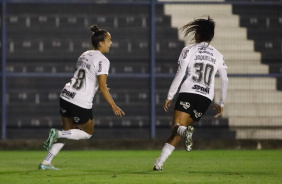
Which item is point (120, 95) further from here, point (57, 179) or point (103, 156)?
point (57, 179)

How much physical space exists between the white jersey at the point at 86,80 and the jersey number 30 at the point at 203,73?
113cm

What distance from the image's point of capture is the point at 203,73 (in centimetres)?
1125

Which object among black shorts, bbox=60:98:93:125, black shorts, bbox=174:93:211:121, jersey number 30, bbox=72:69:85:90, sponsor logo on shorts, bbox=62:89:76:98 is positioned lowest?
black shorts, bbox=60:98:93:125

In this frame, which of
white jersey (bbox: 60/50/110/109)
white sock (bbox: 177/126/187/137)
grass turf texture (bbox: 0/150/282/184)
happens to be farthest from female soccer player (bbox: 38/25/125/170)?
white sock (bbox: 177/126/187/137)

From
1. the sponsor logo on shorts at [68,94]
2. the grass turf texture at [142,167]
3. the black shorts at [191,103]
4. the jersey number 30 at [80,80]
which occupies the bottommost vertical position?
the grass turf texture at [142,167]

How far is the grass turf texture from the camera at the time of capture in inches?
400

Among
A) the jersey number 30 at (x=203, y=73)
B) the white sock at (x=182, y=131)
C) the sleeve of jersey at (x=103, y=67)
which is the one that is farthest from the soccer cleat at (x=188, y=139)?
the sleeve of jersey at (x=103, y=67)

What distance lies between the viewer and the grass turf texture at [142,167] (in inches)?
400

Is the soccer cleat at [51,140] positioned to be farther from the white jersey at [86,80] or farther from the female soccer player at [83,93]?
the white jersey at [86,80]

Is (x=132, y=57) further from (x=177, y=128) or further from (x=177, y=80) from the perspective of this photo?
(x=177, y=128)

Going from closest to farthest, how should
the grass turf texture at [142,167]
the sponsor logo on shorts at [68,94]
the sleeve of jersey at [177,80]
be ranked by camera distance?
1. the grass turf texture at [142,167]
2. the sleeve of jersey at [177,80]
3. the sponsor logo on shorts at [68,94]

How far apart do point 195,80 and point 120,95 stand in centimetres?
627

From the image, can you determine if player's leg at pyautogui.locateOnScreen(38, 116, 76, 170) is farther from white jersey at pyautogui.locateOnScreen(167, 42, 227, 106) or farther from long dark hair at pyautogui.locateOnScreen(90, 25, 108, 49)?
white jersey at pyautogui.locateOnScreen(167, 42, 227, 106)

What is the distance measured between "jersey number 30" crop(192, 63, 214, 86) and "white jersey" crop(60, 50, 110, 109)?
1.13 metres
